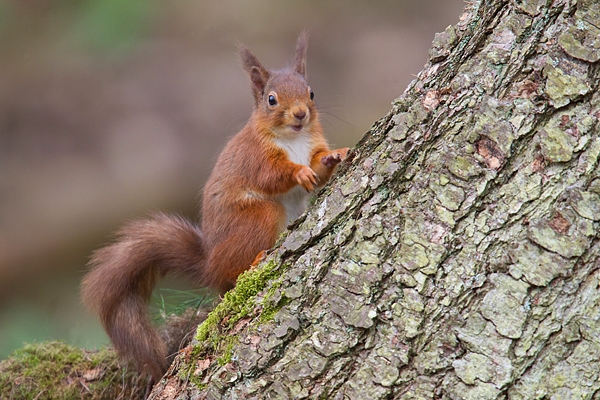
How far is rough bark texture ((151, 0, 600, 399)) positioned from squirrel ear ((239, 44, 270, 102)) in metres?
1.39

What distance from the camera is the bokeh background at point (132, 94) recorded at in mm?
5348

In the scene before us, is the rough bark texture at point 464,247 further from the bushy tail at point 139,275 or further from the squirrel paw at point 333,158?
the bushy tail at point 139,275

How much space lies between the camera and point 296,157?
121 inches

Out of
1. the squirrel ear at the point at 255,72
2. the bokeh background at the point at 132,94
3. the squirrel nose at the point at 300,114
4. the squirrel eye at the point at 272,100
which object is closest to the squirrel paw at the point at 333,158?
the squirrel nose at the point at 300,114

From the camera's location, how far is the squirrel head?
3051 mm

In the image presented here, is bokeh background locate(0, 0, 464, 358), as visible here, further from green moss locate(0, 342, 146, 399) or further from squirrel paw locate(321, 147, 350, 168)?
squirrel paw locate(321, 147, 350, 168)

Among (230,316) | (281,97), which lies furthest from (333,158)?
(230,316)

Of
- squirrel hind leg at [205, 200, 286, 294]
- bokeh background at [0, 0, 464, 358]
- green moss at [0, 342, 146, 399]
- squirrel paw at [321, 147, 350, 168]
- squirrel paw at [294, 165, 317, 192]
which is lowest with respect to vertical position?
green moss at [0, 342, 146, 399]

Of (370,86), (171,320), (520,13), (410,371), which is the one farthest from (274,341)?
(370,86)

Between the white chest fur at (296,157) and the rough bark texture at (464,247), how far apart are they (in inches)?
43.8

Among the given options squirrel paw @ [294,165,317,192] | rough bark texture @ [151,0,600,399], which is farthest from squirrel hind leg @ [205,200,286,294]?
rough bark texture @ [151,0,600,399]

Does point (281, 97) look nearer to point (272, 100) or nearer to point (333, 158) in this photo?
point (272, 100)

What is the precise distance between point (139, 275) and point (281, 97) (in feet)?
3.26

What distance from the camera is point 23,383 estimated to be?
2.75m
